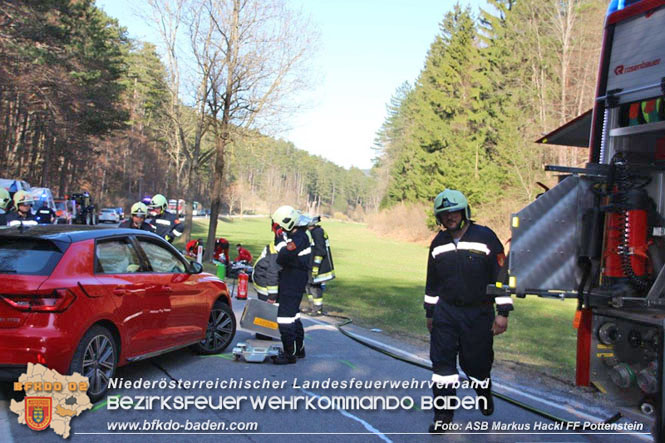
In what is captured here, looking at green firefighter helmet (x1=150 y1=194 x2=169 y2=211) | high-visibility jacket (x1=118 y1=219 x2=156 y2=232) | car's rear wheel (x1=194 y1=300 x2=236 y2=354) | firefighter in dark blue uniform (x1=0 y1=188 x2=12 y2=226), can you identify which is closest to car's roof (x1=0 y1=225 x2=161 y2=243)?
car's rear wheel (x1=194 y1=300 x2=236 y2=354)

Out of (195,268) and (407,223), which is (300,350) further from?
(407,223)

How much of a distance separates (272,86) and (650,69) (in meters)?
19.4

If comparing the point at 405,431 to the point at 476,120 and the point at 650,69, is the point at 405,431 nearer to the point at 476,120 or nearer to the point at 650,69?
the point at 650,69

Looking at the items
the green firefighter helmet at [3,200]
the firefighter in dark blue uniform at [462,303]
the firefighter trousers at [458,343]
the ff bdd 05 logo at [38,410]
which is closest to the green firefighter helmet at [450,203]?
the firefighter in dark blue uniform at [462,303]

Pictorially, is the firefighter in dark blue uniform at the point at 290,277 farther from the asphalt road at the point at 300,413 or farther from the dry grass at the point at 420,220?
the dry grass at the point at 420,220

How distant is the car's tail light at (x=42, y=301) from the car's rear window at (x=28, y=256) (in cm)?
24

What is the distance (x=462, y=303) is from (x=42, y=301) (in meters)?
3.49

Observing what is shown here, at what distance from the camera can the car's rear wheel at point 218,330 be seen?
782cm

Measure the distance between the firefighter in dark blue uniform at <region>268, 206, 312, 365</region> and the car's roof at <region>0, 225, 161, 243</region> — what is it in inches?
77.6

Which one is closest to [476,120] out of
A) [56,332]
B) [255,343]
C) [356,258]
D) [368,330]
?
[356,258]

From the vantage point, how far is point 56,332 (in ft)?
16.9

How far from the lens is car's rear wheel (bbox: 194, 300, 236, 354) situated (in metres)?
7.82

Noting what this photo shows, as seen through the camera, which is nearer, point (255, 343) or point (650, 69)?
point (650, 69)

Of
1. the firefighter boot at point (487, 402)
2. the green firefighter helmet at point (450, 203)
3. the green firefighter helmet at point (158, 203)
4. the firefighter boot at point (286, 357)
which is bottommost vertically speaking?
the firefighter boot at point (286, 357)
